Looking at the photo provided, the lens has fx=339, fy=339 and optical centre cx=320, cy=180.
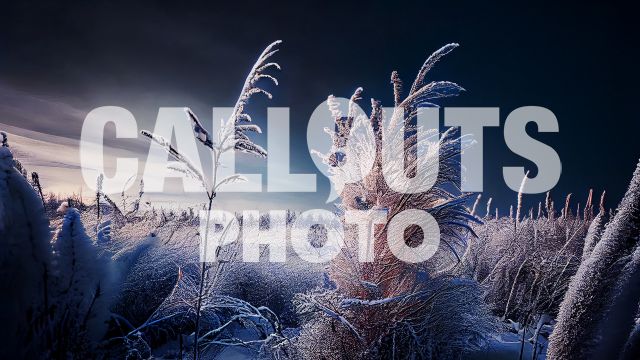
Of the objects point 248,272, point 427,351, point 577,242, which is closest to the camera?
point 427,351

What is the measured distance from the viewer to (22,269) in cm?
102

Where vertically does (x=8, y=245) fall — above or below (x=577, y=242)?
above

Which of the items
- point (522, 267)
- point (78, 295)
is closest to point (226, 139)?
Result: point (78, 295)

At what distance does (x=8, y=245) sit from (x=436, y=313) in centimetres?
262

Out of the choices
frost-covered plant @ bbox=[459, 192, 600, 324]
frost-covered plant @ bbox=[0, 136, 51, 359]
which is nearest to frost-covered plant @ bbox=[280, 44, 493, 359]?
frost-covered plant @ bbox=[459, 192, 600, 324]

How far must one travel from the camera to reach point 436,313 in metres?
2.67

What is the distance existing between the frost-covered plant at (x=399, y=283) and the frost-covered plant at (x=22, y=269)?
1.71 metres

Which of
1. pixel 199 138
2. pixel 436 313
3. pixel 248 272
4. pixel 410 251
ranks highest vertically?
pixel 199 138

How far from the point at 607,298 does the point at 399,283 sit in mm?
2148

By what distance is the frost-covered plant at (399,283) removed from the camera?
2623mm

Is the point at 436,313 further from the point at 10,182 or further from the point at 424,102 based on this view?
the point at 10,182

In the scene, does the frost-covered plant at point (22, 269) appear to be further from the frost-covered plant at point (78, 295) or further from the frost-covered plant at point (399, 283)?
the frost-covered plant at point (399, 283)

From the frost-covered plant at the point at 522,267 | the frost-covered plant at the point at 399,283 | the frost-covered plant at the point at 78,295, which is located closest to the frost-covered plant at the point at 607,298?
the frost-covered plant at the point at 78,295

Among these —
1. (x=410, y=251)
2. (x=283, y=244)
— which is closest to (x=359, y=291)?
(x=410, y=251)
